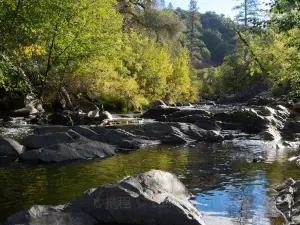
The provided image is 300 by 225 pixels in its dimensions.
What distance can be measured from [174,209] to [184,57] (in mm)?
46169

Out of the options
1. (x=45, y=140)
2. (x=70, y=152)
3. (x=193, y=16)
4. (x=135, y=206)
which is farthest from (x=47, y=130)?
(x=193, y=16)

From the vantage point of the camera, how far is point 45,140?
13016mm

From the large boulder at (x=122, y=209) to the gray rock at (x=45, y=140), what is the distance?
23.6 ft

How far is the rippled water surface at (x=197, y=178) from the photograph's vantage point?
673 cm

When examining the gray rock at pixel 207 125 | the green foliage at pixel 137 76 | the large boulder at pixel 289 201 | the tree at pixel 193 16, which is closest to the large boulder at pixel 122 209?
the large boulder at pixel 289 201

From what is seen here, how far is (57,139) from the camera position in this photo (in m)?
13.1

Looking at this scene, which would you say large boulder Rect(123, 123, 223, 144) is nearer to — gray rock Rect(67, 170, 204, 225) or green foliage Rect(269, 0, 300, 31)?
green foliage Rect(269, 0, 300, 31)

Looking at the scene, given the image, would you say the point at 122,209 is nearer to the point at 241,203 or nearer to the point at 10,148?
the point at 241,203

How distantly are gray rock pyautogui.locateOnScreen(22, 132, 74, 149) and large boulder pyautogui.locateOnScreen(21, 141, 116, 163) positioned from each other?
0.96 metres

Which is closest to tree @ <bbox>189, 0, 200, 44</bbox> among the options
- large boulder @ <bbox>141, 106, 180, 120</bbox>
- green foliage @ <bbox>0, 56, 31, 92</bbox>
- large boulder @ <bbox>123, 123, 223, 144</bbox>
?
large boulder @ <bbox>141, 106, 180, 120</bbox>

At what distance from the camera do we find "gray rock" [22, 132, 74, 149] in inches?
503

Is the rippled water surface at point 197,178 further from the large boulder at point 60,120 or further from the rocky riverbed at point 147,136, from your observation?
the large boulder at point 60,120

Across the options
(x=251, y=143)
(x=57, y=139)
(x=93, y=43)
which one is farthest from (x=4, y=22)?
(x=251, y=143)

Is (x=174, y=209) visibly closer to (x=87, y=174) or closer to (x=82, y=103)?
(x=87, y=174)
